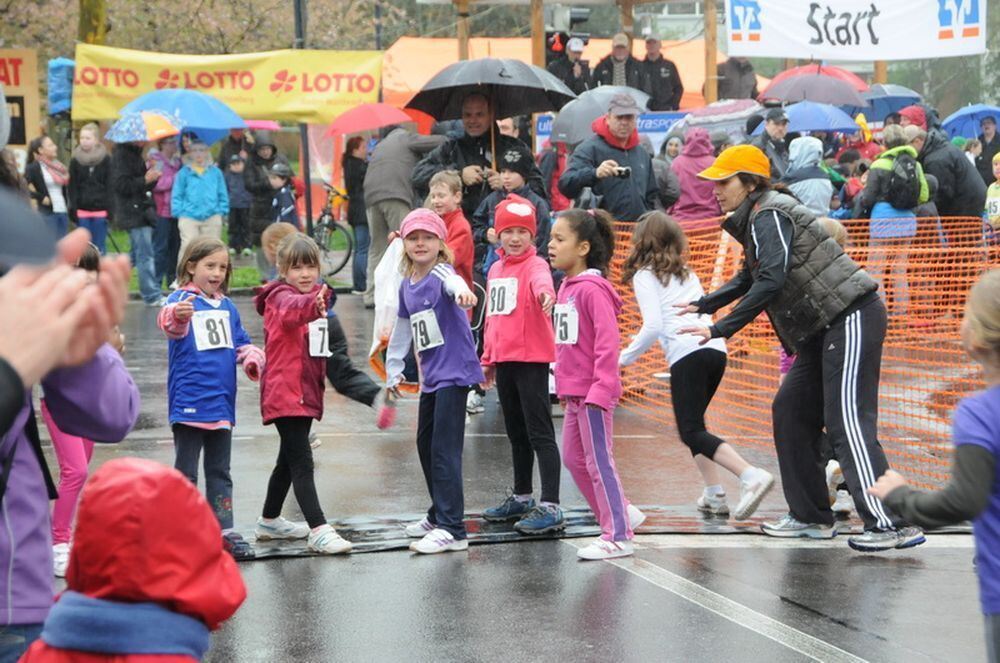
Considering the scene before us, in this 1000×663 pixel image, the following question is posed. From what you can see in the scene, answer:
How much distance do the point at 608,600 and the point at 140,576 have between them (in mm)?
3860

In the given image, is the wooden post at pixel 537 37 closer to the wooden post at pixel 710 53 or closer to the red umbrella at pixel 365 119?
the red umbrella at pixel 365 119

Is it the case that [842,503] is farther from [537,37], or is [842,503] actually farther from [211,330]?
[537,37]

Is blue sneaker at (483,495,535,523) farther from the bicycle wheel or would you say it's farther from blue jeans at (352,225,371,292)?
the bicycle wheel

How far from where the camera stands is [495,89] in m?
12.0

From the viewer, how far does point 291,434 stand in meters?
7.33

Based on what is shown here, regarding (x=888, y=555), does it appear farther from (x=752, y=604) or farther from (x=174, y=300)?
(x=174, y=300)

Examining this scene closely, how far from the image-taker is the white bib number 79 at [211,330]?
7.09 metres

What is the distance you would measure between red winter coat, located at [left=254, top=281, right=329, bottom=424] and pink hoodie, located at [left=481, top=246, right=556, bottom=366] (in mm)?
993

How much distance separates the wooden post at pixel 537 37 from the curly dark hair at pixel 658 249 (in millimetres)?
11210

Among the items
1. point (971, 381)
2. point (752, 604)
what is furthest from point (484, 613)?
point (971, 381)

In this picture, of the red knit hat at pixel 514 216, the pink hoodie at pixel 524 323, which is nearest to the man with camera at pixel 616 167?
the red knit hat at pixel 514 216

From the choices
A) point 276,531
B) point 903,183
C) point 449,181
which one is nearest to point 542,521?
point 276,531

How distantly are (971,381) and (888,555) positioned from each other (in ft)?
16.2

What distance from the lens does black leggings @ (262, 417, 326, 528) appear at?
286 inches
